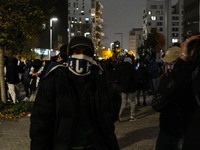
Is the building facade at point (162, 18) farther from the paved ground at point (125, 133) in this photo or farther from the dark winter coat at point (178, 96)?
the dark winter coat at point (178, 96)

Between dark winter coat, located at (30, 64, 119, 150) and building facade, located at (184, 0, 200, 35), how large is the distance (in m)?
89.8

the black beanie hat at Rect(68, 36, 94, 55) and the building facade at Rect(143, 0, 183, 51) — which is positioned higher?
the building facade at Rect(143, 0, 183, 51)

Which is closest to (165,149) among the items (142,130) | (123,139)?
(123,139)

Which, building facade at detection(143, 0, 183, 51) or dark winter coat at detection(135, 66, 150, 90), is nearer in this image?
dark winter coat at detection(135, 66, 150, 90)

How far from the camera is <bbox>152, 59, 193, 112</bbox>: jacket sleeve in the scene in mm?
2920

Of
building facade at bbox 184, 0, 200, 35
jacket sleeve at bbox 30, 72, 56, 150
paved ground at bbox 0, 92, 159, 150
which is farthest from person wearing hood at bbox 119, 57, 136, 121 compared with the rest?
building facade at bbox 184, 0, 200, 35

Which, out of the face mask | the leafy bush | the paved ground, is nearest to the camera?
the face mask

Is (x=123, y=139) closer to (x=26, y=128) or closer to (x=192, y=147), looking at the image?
(x=26, y=128)

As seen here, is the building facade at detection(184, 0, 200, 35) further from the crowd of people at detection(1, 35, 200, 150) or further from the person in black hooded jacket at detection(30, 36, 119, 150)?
the person in black hooded jacket at detection(30, 36, 119, 150)

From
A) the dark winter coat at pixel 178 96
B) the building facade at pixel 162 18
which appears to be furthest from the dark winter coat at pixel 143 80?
the building facade at pixel 162 18

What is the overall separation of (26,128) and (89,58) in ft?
21.1

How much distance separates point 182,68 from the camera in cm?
296

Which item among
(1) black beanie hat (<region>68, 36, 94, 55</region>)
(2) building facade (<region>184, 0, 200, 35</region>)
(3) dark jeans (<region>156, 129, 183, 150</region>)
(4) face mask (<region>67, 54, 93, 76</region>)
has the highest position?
(2) building facade (<region>184, 0, 200, 35</region>)

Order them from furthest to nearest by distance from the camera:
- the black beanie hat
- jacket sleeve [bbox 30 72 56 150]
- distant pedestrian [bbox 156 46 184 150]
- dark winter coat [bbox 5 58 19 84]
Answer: dark winter coat [bbox 5 58 19 84] < distant pedestrian [bbox 156 46 184 150] < the black beanie hat < jacket sleeve [bbox 30 72 56 150]
